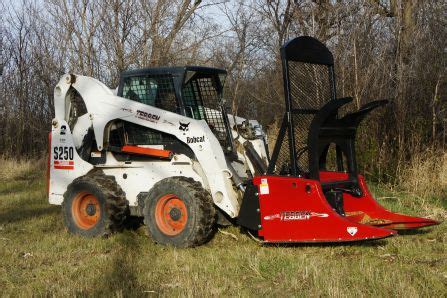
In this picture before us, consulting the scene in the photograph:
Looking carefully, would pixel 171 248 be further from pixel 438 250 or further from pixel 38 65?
pixel 38 65

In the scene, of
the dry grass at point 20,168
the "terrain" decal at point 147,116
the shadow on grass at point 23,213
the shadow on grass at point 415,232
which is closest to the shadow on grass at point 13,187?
the dry grass at point 20,168

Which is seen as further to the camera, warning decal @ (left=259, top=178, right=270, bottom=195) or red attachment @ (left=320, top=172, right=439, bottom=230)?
red attachment @ (left=320, top=172, right=439, bottom=230)

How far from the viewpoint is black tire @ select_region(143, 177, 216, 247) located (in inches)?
244

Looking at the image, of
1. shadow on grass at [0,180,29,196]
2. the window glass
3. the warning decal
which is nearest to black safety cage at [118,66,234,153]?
the window glass

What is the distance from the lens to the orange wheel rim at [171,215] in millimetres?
6418

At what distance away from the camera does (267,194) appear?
5.91 m

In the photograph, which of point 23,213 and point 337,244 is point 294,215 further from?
point 23,213

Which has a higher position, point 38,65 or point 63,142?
point 38,65

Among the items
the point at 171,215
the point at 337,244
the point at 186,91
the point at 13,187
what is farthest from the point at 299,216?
the point at 13,187

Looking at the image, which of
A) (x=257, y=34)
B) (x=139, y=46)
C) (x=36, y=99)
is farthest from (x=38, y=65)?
(x=257, y=34)

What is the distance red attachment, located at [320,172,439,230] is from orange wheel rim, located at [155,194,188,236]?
1601 millimetres

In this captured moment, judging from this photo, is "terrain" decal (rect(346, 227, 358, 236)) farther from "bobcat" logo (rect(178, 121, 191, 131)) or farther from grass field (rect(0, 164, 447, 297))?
"bobcat" logo (rect(178, 121, 191, 131))

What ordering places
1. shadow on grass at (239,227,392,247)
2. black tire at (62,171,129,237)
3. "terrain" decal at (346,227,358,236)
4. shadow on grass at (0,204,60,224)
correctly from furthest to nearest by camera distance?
shadow on grass at (0,204,60,224) < black tire at (62,171,129,237) < shadow on grass at (239,227,392,247) < "terrain" decal at (346,227,358,236)

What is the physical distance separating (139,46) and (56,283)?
32.7 feet
